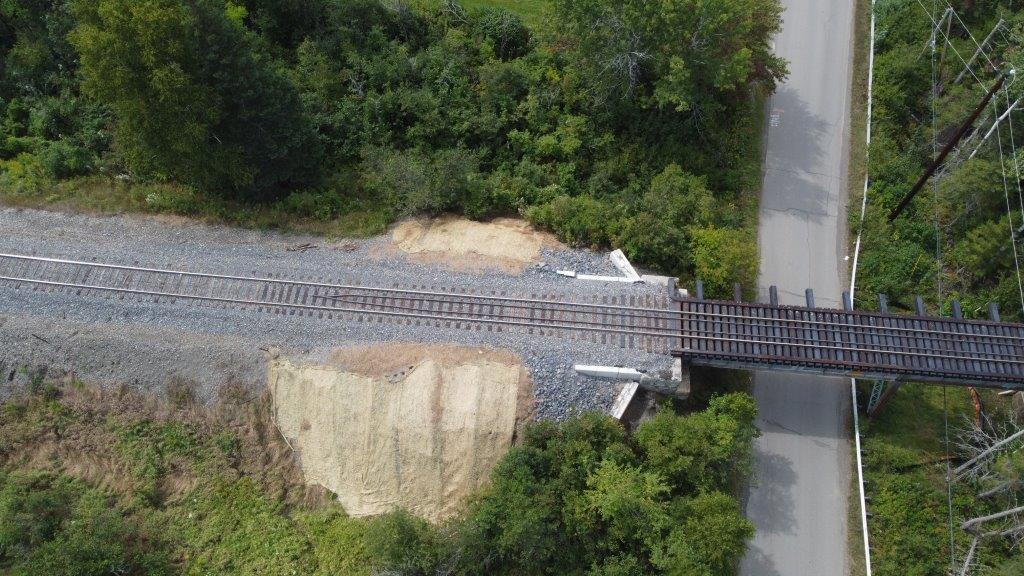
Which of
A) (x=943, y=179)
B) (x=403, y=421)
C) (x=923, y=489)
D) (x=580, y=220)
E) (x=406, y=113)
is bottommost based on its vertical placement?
(x=923, y=489)

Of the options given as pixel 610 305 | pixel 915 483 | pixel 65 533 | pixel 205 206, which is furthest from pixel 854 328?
pixel 65 533

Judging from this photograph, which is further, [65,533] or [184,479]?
[184,479]

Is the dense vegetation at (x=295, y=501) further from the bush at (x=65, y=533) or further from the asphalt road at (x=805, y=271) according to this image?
the asphalt road at (x=805, y=271)

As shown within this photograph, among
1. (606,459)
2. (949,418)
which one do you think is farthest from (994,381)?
(606,459)

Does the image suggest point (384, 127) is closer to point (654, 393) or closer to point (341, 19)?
point (341, 19)

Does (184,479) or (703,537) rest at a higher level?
(703,537)

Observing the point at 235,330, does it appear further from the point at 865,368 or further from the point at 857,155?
the point at 857,155

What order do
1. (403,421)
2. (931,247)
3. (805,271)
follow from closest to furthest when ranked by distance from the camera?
(403,421), (805,271), (931,247)

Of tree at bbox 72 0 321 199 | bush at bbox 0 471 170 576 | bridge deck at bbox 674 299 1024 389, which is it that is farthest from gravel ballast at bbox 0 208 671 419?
bush at bbox 0 471 170 576
